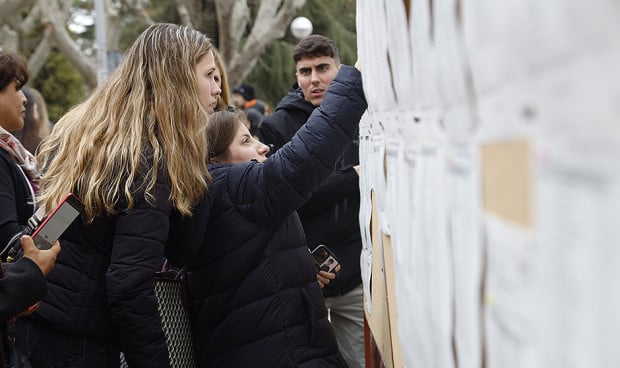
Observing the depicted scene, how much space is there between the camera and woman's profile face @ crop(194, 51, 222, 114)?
101 inches

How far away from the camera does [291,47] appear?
19.1 meters

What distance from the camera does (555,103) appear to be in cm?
58

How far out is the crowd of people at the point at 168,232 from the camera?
2.27 meters

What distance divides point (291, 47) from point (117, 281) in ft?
56.5

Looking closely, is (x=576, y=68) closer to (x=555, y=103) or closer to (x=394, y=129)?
(x=555, y=103)

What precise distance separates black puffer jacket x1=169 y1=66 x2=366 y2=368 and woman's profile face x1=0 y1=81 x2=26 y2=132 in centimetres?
112

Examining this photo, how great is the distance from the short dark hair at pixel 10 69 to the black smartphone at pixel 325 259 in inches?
53.9

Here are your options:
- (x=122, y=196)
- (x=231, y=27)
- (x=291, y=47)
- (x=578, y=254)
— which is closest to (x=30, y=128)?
(x=122, y=196)

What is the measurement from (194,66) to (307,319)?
87 centimetres

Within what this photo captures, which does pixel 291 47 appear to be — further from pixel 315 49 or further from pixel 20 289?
pixel 20 289

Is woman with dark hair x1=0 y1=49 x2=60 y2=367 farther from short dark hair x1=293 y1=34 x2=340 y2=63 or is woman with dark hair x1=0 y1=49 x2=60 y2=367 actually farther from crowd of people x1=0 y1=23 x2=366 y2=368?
short dark hair x1=293 y1=34 x2=340 y2=63

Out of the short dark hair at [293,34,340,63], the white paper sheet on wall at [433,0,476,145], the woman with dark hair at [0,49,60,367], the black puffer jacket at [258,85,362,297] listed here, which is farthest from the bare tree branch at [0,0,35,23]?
the white paper sheet on wall at [433,0,476,145]

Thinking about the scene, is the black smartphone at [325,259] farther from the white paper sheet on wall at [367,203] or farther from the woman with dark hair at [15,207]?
the woman with dark hair at [15,207]

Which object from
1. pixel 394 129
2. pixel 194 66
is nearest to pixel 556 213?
pixel 394 129
